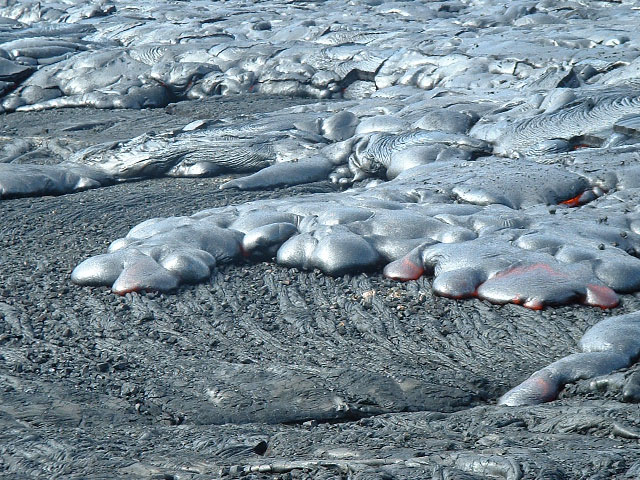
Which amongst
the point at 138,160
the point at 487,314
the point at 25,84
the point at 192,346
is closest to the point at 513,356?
the point at 487,314

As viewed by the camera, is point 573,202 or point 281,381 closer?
point 281,381

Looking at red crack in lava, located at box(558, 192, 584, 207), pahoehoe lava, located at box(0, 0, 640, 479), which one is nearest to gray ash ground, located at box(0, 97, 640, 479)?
pahoehoe lava, located at box(0, 0, 640, 479)

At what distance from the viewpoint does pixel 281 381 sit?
2299 mm

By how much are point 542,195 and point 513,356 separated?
4.47ft

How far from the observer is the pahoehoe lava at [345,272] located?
6.30 ft

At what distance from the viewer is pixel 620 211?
3391 millimetres

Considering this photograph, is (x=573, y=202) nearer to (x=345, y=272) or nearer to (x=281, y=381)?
(x=345, y=272)

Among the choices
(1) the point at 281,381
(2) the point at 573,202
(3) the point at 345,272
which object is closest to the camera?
(1) the point at 281,381

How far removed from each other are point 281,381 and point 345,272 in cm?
81

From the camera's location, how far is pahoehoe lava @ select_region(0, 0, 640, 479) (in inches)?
75.6

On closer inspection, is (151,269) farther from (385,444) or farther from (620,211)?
(620,211)

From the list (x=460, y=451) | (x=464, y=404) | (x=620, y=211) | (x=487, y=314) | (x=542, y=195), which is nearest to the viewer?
(x=460, y=451)

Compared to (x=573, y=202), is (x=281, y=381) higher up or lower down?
higher up

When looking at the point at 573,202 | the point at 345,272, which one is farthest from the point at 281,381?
the point at 573,202
